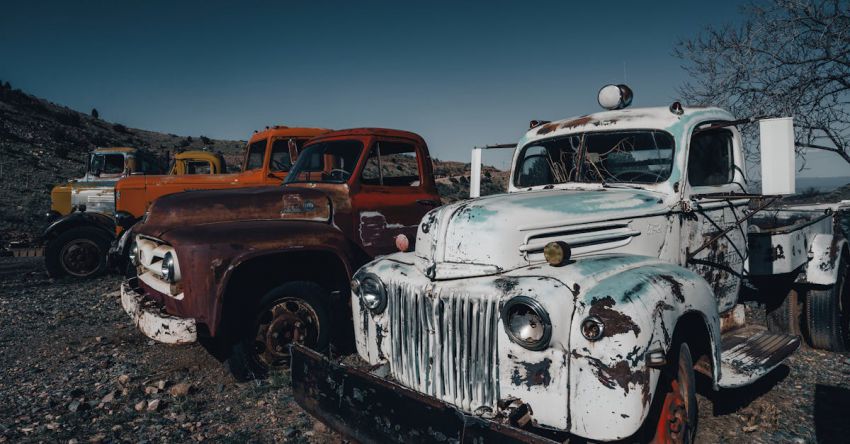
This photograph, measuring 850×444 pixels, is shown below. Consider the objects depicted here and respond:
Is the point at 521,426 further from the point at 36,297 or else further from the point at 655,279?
the point at 36,297

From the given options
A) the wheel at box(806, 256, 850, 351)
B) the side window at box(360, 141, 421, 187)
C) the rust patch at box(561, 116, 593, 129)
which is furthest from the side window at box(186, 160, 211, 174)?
the wheel at box(806, 256, 850, 351)

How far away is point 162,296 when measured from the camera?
14.2 ft

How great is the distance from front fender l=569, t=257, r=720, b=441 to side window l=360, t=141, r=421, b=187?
9.26 feet

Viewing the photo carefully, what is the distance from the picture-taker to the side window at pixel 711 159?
400 centimetres

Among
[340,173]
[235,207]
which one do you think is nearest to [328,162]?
[340,173]

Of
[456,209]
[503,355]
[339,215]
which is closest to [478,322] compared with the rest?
[503,355]

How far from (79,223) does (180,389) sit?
654cm

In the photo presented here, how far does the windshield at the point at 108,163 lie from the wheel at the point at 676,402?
37.3 feet

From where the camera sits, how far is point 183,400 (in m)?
4.11

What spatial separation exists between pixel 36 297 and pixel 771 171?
913cm

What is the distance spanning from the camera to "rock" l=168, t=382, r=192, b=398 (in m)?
4.21

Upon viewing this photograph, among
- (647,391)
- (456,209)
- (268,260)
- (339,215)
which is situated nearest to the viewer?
(647,391)

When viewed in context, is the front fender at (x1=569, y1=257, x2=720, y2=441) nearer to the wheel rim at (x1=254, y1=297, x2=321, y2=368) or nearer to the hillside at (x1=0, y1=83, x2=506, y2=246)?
the wheel rim at (x1=254, y1=297, x2=321, y2=368)

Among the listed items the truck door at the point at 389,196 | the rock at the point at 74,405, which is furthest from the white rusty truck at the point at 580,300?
the rock at the point at 74,405
